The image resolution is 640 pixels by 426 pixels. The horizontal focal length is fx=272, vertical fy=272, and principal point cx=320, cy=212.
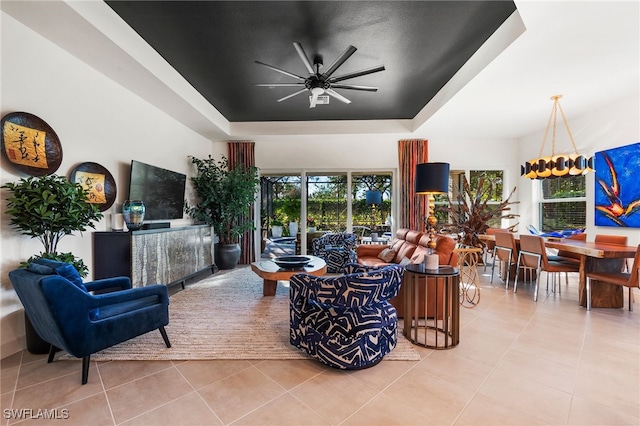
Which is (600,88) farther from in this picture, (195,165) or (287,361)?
(195,165)

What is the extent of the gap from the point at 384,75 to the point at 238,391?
3.91 meters

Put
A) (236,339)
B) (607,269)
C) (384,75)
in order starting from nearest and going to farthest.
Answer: (236,339)
(607,269)
(384,75)

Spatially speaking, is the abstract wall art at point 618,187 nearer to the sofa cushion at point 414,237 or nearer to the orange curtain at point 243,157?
the sofa cushion at point 414,237

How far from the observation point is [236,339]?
2535 mm

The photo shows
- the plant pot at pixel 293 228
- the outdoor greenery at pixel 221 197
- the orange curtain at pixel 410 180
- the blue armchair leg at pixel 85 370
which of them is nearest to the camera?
the blue armchair leg at pixel 85 370

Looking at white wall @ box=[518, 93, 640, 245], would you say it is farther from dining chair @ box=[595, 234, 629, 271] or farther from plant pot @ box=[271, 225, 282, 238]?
plant pot @ box=[271, 225, 282, 238]

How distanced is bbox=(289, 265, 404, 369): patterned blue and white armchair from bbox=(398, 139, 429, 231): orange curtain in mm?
4188

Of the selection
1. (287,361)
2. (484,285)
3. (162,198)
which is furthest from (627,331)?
(162,198)

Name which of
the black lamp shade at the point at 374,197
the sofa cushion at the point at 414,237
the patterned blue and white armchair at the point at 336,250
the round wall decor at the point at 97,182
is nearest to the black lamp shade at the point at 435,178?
the sofa cushion at the point at 414,237

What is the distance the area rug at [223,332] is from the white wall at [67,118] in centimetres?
99

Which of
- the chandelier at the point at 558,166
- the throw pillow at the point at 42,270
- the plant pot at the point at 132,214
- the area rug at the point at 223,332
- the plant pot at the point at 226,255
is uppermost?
the chandelier at the point at 558,166

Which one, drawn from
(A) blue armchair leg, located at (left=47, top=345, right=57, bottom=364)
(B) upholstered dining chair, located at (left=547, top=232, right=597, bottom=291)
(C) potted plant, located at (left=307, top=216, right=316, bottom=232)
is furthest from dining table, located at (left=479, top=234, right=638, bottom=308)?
(A) blue armchair leg, located at (left=47, top=345, right=57, bottom=364)

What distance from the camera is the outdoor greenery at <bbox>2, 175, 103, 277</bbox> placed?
84.6 inches

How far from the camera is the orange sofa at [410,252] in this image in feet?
9.65
